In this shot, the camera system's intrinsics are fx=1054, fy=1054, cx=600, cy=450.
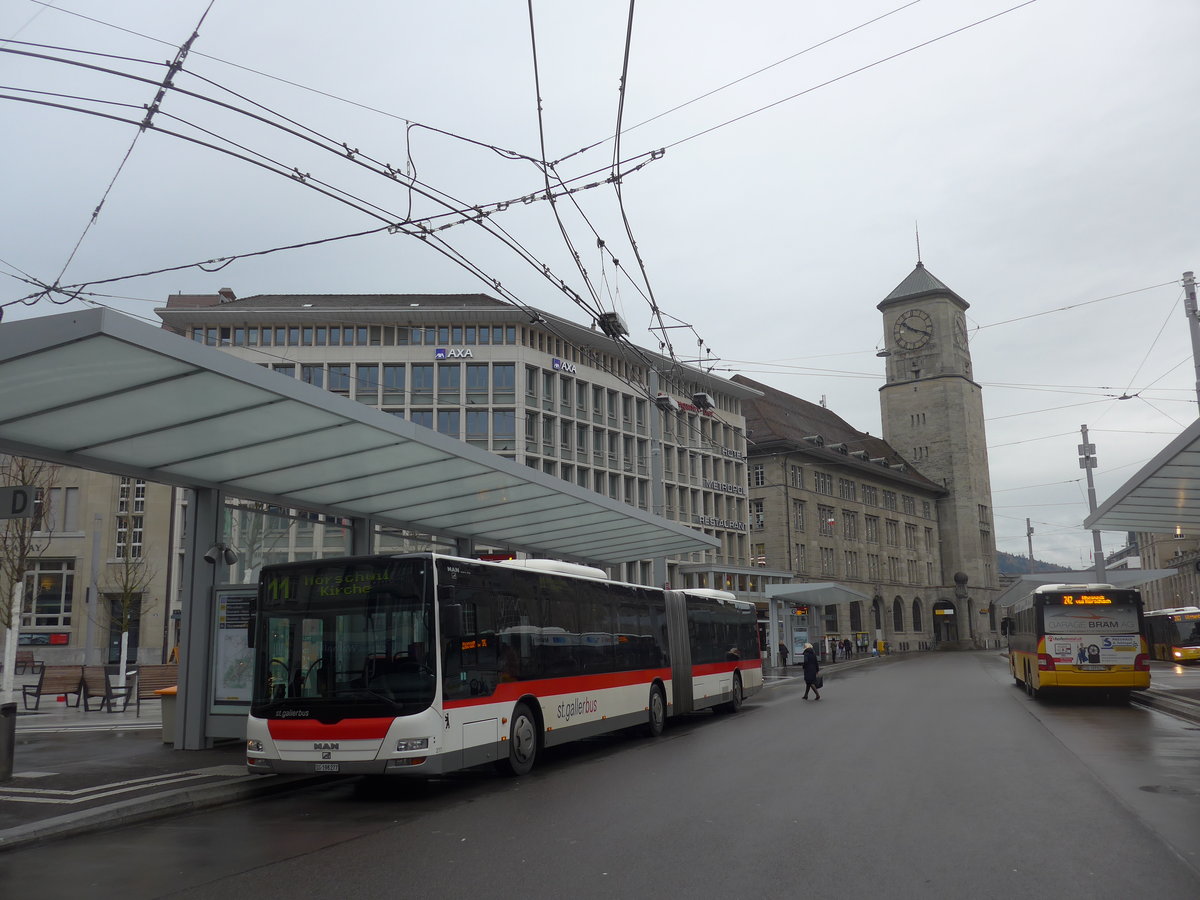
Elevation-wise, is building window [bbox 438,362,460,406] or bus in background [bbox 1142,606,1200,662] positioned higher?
building window [bbox 438,362,460,406]

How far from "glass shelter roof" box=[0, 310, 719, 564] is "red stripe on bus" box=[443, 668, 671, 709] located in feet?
11.0

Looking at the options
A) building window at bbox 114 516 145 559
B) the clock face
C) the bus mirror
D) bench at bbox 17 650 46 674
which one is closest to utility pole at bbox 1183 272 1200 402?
the bus mirror

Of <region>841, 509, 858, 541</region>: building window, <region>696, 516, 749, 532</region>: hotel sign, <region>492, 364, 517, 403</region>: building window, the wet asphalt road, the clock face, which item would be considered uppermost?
the clock face

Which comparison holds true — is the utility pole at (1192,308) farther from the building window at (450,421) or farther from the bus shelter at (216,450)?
the building window at (450,421)

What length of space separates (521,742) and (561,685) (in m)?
A: 1.41

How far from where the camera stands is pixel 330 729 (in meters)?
11.2

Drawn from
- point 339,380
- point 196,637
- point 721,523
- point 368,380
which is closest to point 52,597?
point 339,380

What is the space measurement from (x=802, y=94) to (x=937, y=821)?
899 centimetres

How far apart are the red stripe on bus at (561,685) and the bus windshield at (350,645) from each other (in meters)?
0.64

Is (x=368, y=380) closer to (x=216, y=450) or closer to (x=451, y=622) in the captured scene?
(x=216, y=450)

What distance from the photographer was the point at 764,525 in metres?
76.2

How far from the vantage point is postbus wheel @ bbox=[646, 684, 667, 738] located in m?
18.5

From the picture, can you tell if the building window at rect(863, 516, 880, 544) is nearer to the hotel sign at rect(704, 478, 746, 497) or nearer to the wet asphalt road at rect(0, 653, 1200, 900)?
the hotel sign at rect(704, 478, 746, 497)

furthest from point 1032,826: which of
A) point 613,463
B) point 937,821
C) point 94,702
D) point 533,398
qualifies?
point 613,463
